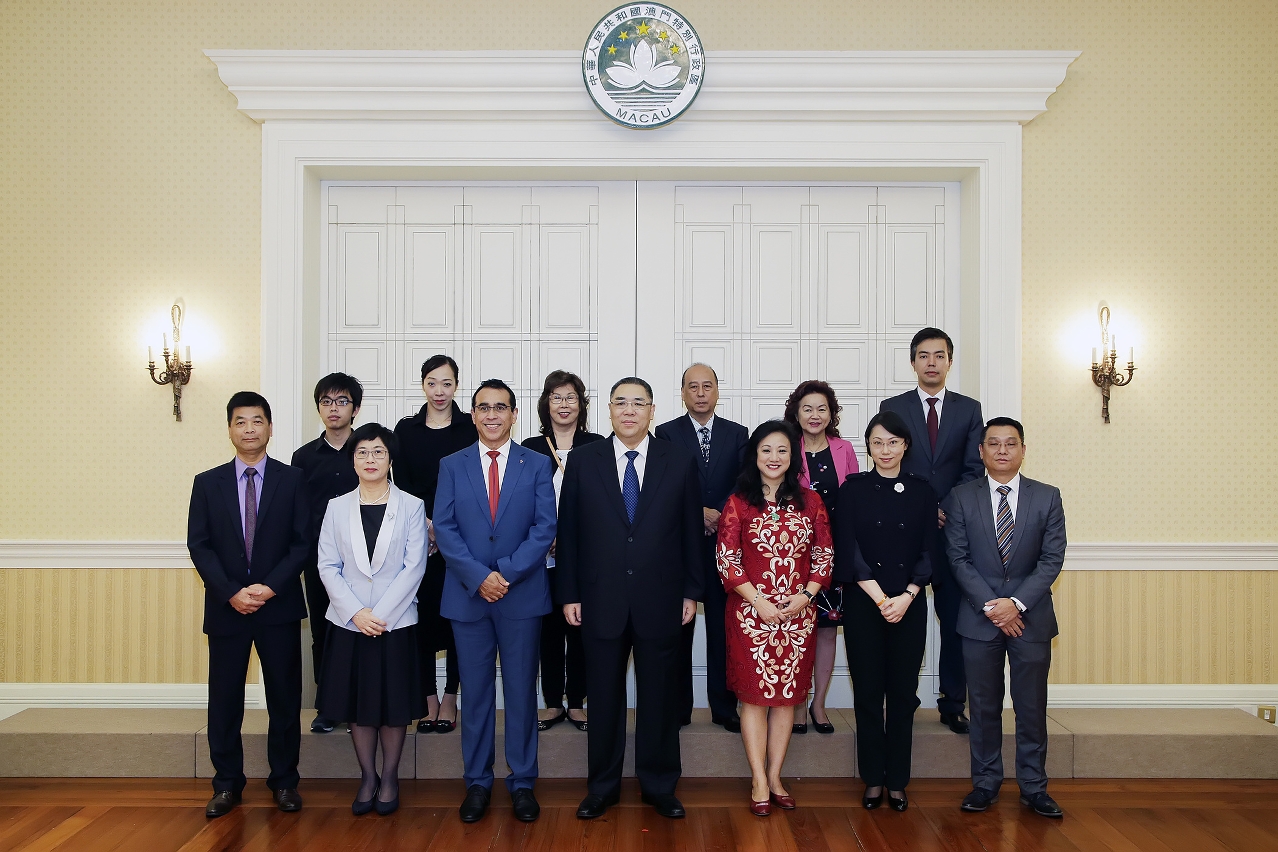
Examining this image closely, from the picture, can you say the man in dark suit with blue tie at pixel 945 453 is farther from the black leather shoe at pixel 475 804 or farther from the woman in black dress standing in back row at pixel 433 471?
the black leather shoe at pixel 475 804

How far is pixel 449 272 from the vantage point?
5.00 metres

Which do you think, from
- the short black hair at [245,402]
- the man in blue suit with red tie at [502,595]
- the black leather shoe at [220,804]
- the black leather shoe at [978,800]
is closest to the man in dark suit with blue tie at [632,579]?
the man in blue suit with red tie at [502,595]

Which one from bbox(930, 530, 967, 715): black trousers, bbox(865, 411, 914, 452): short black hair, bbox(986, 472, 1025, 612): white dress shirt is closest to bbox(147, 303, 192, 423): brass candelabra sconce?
bbox(865, 411, 914, 452): short black hair

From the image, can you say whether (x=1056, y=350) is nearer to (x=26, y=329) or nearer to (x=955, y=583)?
(x=955, y=583)

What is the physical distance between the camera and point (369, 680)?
346 centimetres

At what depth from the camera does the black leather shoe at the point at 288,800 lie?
11.8ft

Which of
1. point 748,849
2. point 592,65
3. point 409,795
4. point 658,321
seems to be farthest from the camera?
point 658,321

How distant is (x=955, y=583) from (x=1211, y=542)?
186 cm

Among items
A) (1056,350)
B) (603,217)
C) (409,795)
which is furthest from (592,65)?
(409,795)

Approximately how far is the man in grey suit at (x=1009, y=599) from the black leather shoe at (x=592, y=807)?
1522mm

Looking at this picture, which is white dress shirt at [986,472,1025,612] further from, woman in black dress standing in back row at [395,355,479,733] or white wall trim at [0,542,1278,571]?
woman in black dress standing in back row at [395,355,479,733]

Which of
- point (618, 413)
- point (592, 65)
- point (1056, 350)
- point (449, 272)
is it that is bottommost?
point (618, 413)

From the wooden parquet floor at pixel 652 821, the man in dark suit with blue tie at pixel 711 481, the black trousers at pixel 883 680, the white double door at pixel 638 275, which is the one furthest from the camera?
the white double door at pixel 638 275

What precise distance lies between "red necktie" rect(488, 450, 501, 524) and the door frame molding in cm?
162
